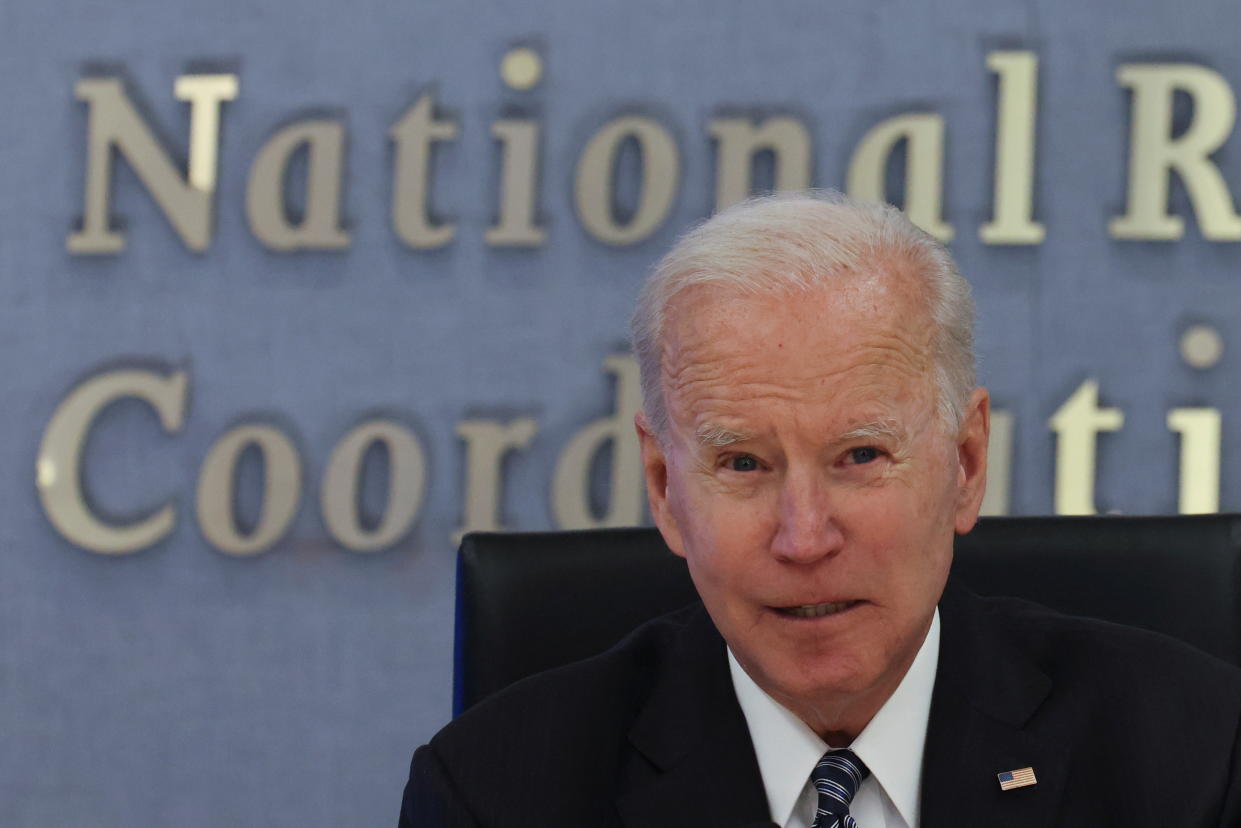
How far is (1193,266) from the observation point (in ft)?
8.87

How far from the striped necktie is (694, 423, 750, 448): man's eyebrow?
30cm

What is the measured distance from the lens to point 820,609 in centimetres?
117

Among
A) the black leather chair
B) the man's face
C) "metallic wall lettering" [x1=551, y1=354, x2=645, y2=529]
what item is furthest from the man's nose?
"metallic wall lettering" [x1=551, y1=354, x2=645, y2=529]

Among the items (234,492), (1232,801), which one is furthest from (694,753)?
(234,492)

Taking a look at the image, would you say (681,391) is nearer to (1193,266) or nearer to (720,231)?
(720,231)

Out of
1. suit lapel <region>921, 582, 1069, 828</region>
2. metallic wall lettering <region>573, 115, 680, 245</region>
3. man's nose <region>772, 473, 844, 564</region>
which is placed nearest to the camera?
man's nose <region>772, 473, 844, 564</region>

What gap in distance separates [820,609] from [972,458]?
21cm

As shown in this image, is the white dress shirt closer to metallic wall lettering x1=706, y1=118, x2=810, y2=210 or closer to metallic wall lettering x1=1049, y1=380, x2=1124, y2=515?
metallic wall lettering x1=1049, y1=380, x2=1124, y2=515

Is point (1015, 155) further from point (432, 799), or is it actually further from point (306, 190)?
point (432, 799)

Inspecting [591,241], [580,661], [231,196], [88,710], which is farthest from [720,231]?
[88,710]

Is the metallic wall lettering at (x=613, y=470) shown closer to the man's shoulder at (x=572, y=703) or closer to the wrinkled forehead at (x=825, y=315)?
the man's shoulder at (x=572, y=703)

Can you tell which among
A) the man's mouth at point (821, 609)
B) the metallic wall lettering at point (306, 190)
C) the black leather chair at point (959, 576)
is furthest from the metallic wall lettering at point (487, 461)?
the man's mouth at point (821, 609)

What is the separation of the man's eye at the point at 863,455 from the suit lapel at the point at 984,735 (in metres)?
0.27

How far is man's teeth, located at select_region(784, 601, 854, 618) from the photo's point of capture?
3.85 feet
